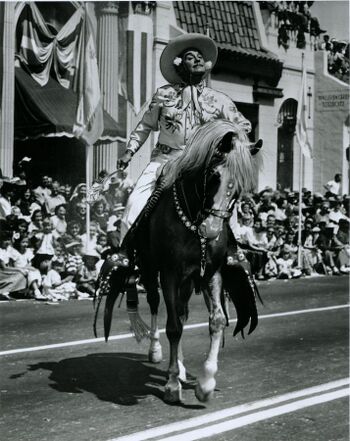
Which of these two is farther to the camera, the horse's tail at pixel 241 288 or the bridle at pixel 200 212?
the horse's tail at pixel 241 288

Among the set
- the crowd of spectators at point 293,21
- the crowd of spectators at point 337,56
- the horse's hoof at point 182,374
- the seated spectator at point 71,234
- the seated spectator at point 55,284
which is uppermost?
the crowd of spectators at point 293,21

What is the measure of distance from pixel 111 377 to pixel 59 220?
7252 mm

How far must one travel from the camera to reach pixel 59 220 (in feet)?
47.4

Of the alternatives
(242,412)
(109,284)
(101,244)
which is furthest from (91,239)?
(242,412)

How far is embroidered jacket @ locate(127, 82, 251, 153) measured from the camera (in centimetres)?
687

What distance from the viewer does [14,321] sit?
425 inches

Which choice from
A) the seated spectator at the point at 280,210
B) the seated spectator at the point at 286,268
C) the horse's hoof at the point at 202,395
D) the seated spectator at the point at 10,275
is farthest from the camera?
the seated spectator at the point at 280,210

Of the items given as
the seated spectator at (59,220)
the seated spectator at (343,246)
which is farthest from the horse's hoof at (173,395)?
the seated spectator at (343,246)

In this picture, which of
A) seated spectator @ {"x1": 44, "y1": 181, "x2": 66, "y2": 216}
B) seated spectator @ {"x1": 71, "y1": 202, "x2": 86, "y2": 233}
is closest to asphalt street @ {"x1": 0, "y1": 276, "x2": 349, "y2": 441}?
seated spectator @ {"x1": 71, "y1": 202, "x2": 86, "y2": 233}

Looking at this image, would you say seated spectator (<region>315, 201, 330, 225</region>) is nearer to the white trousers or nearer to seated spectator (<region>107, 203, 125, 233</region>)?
seated spectator (<region>107, 203, 125, 233</region>)

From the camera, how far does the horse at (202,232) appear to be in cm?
594

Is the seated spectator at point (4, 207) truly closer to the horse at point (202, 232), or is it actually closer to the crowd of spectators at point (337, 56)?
the horse at point (202, 232)

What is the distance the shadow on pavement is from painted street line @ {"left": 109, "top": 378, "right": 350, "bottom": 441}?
33 centimetres

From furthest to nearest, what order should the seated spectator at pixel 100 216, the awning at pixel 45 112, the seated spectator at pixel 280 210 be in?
the seated spectator at pixel 280 210, the awning at pixel 45 112, the seated spectator at pixel 100 216
